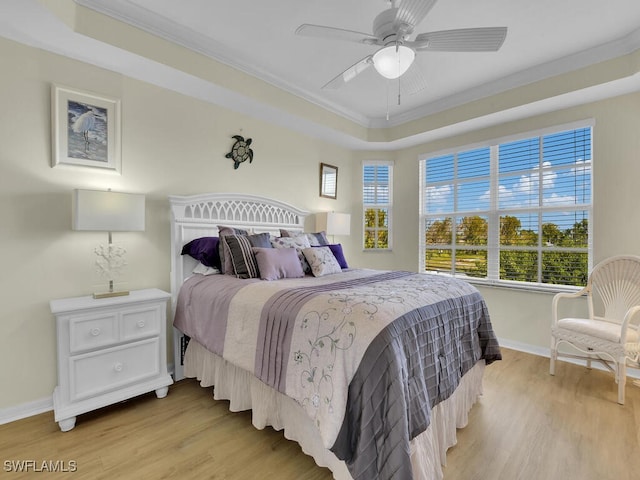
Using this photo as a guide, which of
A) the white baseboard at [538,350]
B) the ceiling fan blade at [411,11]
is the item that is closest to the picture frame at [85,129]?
the ceiling fan blade at [411,11]

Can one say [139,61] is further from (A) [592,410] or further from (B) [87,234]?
(A) [592,410]

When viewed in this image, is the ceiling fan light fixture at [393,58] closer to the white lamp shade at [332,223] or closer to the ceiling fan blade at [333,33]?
the ceiling fan blade at [333,33]

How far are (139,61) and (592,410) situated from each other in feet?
13.7

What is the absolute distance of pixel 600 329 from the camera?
2422 millimetres

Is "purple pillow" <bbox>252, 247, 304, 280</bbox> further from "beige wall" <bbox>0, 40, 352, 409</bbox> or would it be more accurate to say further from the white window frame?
the white window frame

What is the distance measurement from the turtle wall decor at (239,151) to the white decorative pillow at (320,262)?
49.6 inches

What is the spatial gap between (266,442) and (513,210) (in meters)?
3.48

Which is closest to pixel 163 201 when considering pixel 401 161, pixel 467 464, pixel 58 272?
pixel 58 272

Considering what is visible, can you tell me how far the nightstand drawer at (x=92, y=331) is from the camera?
1.94 meters

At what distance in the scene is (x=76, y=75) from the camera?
230 centimetres

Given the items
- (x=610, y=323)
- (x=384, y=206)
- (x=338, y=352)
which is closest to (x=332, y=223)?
(x=384, y=206)

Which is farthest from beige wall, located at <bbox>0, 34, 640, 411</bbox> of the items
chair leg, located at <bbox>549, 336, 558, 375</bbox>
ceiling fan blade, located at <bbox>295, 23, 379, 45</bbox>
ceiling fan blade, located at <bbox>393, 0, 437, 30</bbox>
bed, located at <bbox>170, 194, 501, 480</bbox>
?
ceiling fan blade, located at <bbox>393, 0, 437, 30</bbox>

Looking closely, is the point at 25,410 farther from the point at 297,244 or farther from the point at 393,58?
the point at 393,58
